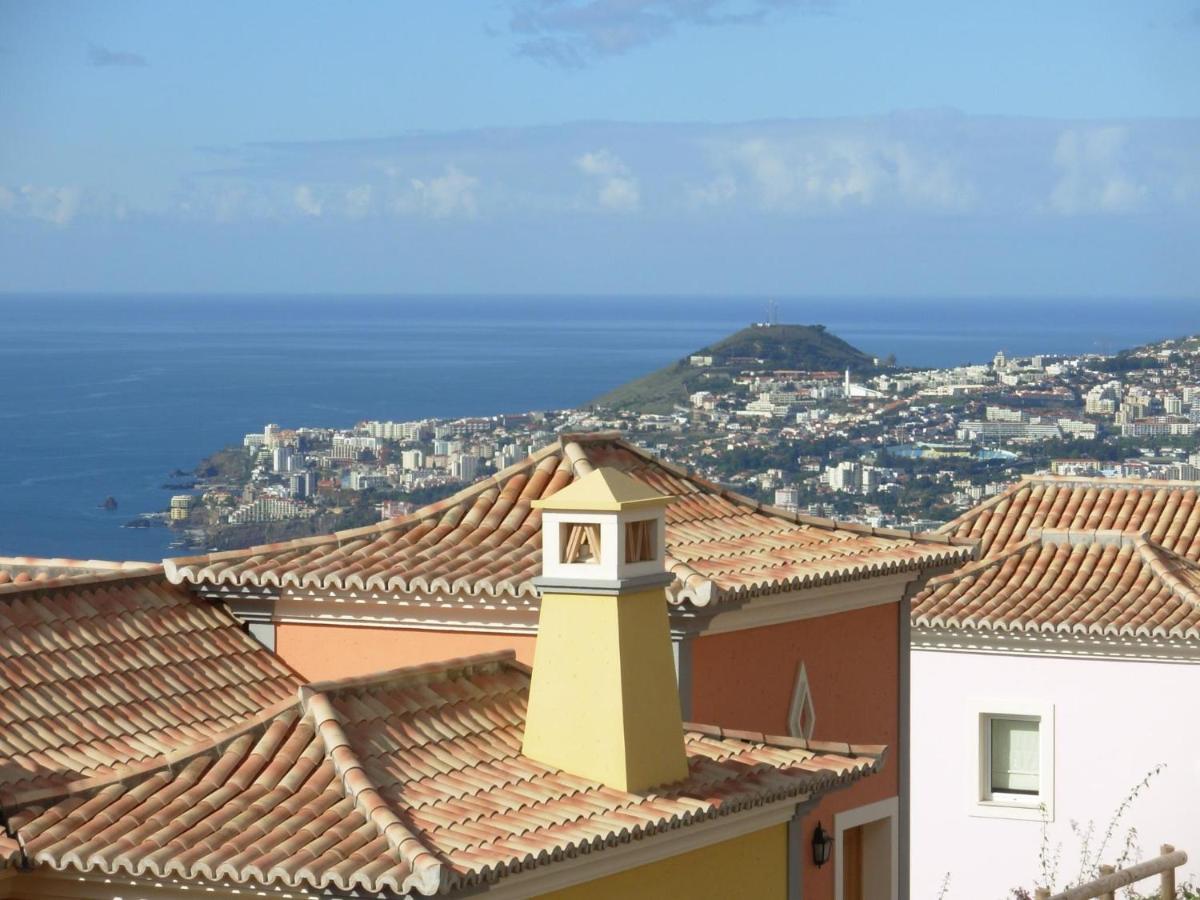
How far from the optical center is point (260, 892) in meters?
8.83

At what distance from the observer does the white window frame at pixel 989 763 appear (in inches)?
884

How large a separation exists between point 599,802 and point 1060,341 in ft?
638

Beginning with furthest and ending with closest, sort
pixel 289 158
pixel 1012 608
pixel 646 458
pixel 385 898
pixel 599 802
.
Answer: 1. pixel 289 158
2. pixel 1012 608
3. pixel 646 458
4. pixel 599 802
5. pixel 385 898

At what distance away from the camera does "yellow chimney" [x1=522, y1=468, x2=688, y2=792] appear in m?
10.3

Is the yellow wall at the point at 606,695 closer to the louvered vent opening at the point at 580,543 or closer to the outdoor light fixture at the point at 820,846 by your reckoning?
the louvered vent opening at the point at 580,543

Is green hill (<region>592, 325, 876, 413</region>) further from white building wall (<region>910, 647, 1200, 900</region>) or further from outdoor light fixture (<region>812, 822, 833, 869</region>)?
outdoor light fixture (<region>812, 822, 833, 869</region>)

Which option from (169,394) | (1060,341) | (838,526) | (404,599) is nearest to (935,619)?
(838,526)

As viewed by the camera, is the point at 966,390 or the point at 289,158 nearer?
the point at 966,390

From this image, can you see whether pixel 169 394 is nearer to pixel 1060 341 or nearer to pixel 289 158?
pixel 289 158

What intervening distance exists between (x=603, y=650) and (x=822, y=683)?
3.39 metres

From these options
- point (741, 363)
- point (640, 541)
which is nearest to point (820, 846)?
point (640, 541)

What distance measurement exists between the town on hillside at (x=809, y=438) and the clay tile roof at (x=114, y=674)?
19948 mm

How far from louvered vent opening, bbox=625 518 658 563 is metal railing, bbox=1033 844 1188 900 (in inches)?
144

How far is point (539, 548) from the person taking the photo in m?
12.3
